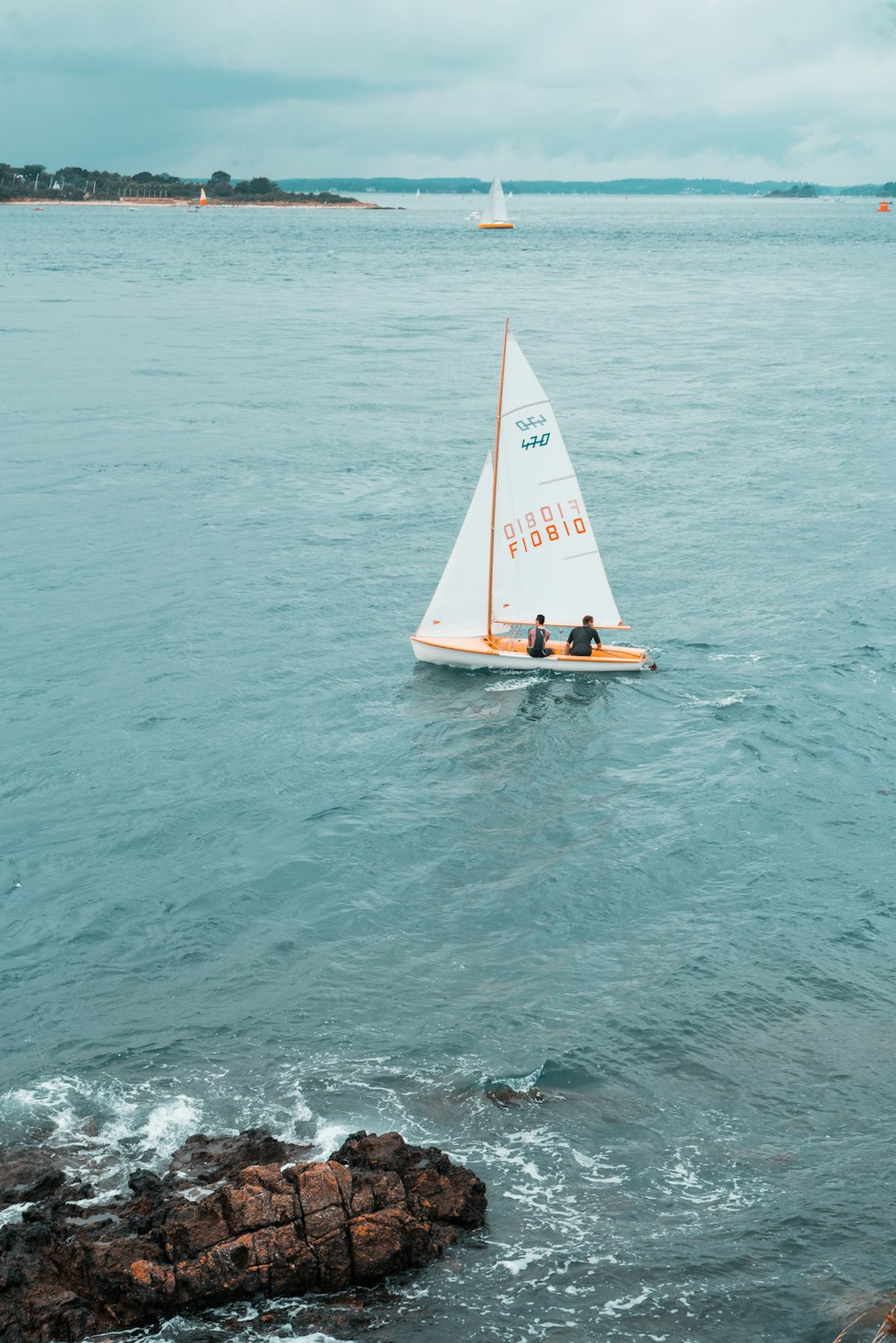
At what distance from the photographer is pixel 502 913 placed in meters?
31.2

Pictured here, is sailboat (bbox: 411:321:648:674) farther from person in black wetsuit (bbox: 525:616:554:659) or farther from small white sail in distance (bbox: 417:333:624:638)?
person in black wetsuit (bbox: 525:616:554:659)

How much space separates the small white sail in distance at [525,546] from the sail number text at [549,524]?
1.2 inches

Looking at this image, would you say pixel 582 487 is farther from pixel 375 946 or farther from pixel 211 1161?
pixel 211 1161

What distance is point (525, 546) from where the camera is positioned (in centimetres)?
4572

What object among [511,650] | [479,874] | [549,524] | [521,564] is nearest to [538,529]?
[549,524]

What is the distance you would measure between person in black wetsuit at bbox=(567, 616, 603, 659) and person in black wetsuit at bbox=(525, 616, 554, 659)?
78 centimetres

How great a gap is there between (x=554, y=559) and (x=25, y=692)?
17804 mm

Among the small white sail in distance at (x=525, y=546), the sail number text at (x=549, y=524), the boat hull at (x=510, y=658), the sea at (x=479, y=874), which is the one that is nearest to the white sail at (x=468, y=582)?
the small white sail in distance at (x=525, y=546)

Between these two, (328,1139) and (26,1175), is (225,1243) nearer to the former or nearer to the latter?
(328,1139)

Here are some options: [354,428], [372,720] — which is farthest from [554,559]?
[354,428]

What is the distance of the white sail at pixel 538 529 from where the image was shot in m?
44.5

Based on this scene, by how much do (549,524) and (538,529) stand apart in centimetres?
40

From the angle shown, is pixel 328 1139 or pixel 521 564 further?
pixel 521 564

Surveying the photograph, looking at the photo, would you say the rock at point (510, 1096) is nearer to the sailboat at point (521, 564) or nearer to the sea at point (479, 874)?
the sea at point (479, 874)
